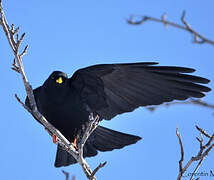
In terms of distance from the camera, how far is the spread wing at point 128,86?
5719mm

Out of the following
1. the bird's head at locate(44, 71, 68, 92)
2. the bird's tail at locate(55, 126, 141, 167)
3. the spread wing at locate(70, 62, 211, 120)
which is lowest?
the bird's tail at locate(55, 126, 141, 167)

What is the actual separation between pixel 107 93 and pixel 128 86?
359 mm

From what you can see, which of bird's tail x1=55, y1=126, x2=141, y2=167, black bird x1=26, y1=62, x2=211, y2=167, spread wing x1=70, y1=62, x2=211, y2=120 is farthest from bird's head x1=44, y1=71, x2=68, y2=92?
bird's tail x1=55, y1=126, x2=141, y2=167

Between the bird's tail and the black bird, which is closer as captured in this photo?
the black bird

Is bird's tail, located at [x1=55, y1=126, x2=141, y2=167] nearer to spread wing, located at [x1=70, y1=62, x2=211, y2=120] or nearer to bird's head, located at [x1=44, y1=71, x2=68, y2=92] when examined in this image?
spread wing, located at [x1=70, y1=62, x2=211, y2=120]

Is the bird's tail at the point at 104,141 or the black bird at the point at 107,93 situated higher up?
the black bird at the point at 107,93

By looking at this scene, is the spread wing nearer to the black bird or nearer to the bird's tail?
the black bird

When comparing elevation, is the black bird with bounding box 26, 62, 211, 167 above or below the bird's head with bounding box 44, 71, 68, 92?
below

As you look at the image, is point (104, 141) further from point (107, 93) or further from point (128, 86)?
point (128, 86)

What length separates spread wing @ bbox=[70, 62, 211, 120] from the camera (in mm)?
5719

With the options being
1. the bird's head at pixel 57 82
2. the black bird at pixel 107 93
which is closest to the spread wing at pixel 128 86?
the black bird at pixel 107 93

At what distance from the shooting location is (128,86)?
611cm

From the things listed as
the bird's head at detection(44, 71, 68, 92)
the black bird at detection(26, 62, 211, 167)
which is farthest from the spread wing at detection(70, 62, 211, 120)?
the bird's head at detection(44, 71, 68, 92)

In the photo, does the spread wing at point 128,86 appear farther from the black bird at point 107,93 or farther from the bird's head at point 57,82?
the bird's head at point 57,82
